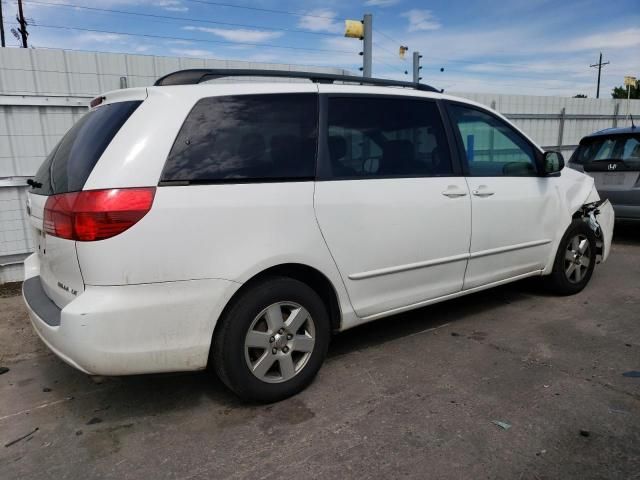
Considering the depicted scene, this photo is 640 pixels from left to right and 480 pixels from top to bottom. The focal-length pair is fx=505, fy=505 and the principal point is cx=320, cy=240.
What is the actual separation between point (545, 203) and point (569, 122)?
28.5 feet

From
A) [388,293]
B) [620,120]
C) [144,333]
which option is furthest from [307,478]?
[620,120]

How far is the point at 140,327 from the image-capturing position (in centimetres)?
245

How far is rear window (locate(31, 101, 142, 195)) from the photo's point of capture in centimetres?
251

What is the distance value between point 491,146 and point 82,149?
317 centimetres

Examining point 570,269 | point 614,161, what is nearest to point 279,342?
point 570,269

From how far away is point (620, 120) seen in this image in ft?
43.7

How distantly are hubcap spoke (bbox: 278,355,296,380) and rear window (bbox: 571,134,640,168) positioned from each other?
19.9 ft

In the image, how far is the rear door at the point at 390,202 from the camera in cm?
306

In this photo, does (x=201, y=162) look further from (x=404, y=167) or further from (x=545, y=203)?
(x=545, y=203)

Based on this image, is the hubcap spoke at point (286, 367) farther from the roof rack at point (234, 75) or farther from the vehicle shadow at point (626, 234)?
the vehicle shadow at point (626, 234)

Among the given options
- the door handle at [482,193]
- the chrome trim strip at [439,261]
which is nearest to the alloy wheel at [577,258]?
the chrome trim strip at [439,261]

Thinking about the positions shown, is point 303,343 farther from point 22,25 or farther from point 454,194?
point 22,25

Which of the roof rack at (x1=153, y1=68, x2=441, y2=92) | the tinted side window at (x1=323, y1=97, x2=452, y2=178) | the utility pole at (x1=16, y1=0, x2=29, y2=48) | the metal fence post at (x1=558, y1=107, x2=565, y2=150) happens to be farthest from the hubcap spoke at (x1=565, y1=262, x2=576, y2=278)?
the utility pole at (x1=16, y1=0, x2=29, y2=48)

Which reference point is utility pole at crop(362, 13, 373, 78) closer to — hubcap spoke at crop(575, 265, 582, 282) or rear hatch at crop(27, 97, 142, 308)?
hubcap spoke at crop(575, 265, 582, 282)
